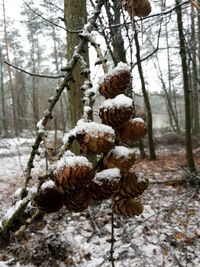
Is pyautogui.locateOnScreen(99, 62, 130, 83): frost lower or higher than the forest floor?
higher

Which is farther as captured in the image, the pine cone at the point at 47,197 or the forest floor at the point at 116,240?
the forest floor at the point at 116,240

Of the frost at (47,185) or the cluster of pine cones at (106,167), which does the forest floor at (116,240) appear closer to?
the cluster of pine cones at (106,167)

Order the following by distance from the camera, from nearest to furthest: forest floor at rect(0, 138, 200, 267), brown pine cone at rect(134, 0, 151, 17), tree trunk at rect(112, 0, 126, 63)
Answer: brown pine cone at rect(134, 0, 151, 17), tree trunk at rect(112, 0, 126, 63), forest floor at rect(0, 138, 200, 267)

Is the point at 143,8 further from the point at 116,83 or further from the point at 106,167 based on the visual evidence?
the point at 106,167

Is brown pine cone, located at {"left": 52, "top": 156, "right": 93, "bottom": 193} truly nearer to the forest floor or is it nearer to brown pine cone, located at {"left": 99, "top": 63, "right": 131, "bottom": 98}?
brown pine cone, located at {"left": 99, "top": 63, "right": 131, "bottom": 98}

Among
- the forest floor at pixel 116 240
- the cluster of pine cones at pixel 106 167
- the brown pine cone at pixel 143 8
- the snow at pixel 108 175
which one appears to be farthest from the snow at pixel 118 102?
the forest floor at pixel 116 240

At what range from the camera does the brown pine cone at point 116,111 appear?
20.7 inches

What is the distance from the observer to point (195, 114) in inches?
673

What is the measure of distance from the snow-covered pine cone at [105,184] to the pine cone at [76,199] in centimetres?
3

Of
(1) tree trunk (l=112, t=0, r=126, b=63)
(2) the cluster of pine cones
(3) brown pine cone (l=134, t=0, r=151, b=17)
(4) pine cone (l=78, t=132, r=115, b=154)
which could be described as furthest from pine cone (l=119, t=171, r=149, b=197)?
(1) tree trunk (l=112, t=0, r=126, b=63)

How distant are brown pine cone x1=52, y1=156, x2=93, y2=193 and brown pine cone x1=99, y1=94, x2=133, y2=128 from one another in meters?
0.11

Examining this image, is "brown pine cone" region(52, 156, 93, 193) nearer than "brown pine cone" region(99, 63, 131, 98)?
Yes

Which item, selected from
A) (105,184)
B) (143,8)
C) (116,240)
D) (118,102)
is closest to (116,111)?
(118,102)

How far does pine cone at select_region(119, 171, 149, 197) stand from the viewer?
0.57m
